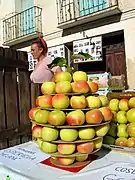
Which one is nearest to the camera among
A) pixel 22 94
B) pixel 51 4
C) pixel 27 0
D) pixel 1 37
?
pixel 22 94

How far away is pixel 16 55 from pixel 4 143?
991 mm

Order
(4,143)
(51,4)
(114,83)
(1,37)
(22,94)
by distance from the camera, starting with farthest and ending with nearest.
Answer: (1,37) < (51,4) < (114,83) < (22,94) < (4,143)

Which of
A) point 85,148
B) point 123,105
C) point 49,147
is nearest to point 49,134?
point 49,147

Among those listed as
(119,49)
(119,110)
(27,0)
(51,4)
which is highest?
(27,0)

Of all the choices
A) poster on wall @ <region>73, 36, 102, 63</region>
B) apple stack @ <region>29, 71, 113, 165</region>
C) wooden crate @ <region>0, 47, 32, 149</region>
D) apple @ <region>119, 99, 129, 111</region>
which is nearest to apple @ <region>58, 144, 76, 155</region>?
apple stack @ <region>29, 71, 113, 165</region>

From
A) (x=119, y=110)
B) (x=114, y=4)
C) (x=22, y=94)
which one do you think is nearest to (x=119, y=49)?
(x=114, y=4)

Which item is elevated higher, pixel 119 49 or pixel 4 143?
pixel 119 49

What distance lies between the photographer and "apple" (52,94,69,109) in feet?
3.59

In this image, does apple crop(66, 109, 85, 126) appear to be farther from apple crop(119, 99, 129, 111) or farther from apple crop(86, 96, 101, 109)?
apple crop(119, 99, 129, 111)

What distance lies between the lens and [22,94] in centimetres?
277

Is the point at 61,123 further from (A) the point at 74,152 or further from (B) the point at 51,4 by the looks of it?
(B) the point at 51,4

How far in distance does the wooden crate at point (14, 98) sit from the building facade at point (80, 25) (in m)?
4.42

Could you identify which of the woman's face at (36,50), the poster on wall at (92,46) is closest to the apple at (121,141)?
the woman's face at (36,50)

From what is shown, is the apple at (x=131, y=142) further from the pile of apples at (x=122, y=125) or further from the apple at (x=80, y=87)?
the apple at (x=80, y=87)
